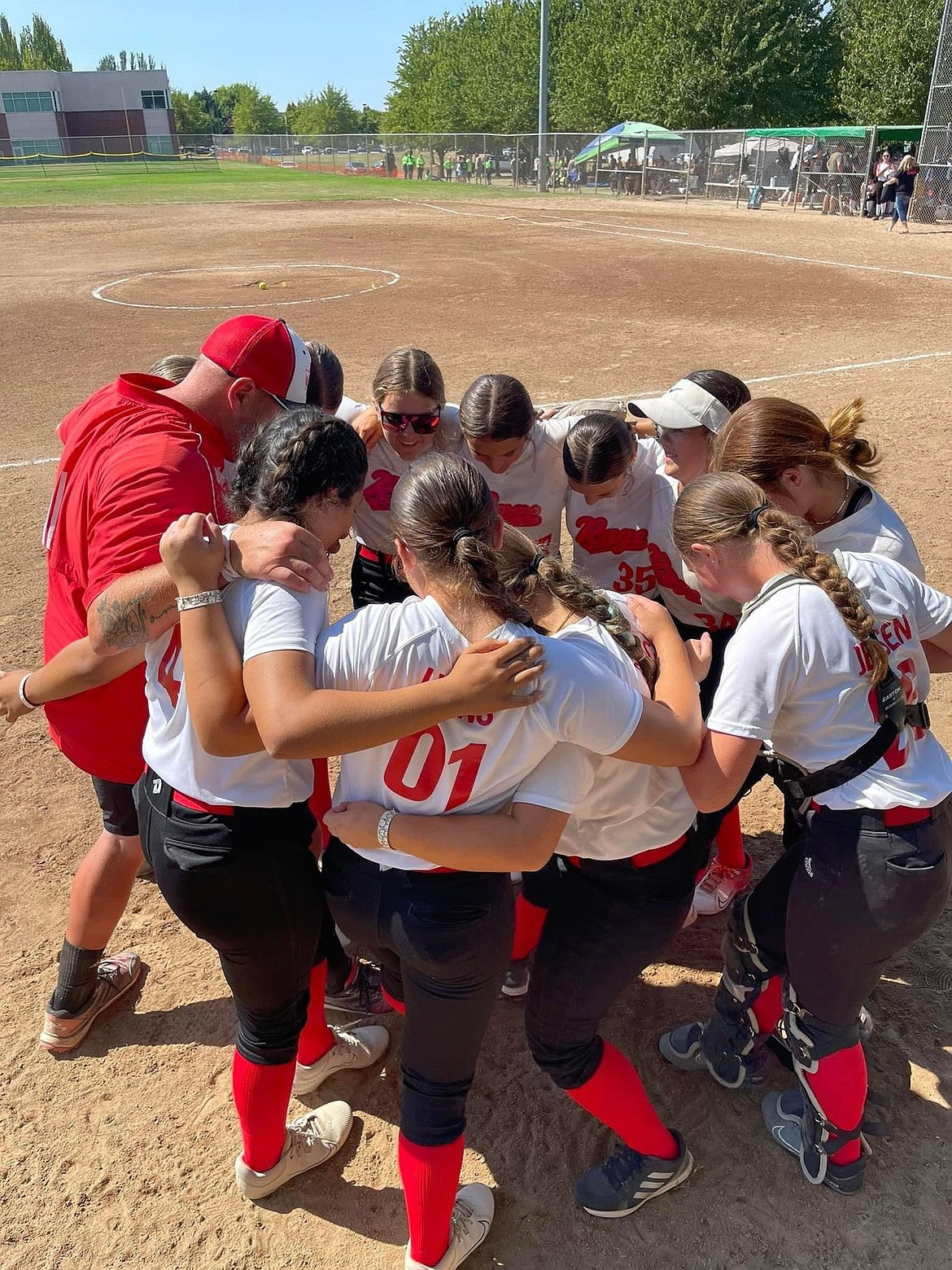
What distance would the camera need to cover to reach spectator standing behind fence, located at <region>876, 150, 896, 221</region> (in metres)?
29.2

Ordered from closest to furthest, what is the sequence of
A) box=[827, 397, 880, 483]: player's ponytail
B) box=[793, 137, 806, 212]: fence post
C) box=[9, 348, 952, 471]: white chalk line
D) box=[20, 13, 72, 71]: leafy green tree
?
1. box=[827, 397, 880, 483]: player's ponytail
2. box=[9, 348, 952, 471]: white chalk line
3. box=[793, 137, 806, 212]: fence post
4. box=[20, 13, 72, 71]: leafy green tree

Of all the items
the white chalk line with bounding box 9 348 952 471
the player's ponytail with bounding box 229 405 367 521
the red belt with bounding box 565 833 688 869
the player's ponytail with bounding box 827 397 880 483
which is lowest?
the white chalk line with bounding box 9 348 952 471

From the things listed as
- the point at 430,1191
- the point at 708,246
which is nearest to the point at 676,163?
the point at 708,246

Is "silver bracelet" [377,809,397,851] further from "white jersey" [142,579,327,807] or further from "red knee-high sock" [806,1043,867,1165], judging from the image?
"red knee-high sock" [806,1043,867,1165]

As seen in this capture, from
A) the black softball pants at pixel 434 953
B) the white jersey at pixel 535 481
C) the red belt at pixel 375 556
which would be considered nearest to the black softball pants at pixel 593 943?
the black softball pants at pixel 434 953

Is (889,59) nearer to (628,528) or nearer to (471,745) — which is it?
(628,528)

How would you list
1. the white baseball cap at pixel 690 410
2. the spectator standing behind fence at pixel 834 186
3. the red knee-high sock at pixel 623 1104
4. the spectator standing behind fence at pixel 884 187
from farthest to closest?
1. the spectator standing behind fence at pixel 834 186
2. the spectator standing behind fence at pixel 884 187
3. the white baseball cap at pixel 690 410
4. the red knee-high sock at pixel 623 1104

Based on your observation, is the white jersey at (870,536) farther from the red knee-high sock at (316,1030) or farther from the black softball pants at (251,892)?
the red knee-high sock at (316,1030)

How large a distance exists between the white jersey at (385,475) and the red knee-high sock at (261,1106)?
2.30m

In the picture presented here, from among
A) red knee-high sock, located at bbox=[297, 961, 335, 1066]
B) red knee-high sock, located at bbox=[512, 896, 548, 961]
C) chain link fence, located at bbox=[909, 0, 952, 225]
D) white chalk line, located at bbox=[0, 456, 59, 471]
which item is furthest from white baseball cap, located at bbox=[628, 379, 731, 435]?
chain link fence, located at bbox=[909, 0, 952, 225]

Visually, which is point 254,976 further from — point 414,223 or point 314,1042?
point 414,223

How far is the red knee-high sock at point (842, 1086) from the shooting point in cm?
259

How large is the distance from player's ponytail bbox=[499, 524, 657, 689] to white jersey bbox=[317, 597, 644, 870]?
6.7 inches

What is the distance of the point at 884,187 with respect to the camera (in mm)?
29812
